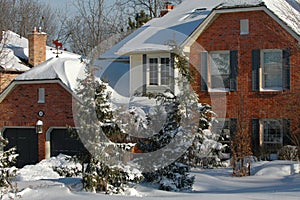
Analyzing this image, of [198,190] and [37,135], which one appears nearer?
[198,190]

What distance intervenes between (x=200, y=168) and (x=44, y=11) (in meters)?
45.0

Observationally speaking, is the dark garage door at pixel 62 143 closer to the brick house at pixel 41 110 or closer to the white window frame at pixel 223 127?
the brick house at pixel 41 110

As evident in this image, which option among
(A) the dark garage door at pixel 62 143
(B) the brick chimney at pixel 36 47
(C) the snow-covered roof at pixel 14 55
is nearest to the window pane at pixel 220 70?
(A) the dark garage door at pixel 62 143

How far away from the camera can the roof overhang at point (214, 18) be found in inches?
961

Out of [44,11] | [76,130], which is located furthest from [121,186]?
[44,11]

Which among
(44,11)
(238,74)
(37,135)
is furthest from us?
(44,11)

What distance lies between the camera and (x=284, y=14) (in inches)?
928

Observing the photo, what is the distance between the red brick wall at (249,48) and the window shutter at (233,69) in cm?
18

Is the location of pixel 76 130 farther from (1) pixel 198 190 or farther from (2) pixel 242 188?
(2) pixel 242 188

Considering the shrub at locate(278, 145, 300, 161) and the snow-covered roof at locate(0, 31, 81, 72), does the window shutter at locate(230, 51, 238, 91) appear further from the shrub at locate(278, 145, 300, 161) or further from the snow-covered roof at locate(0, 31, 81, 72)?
the snow-covered roof at locate(0, 31, 81, 72)

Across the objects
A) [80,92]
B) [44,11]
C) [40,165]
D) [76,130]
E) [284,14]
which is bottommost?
[40,165]

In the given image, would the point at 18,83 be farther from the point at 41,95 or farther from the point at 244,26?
the point at 244,26

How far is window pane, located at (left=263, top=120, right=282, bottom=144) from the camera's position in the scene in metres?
24.8

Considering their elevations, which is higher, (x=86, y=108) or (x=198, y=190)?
Answer: (x=86, y=108)
